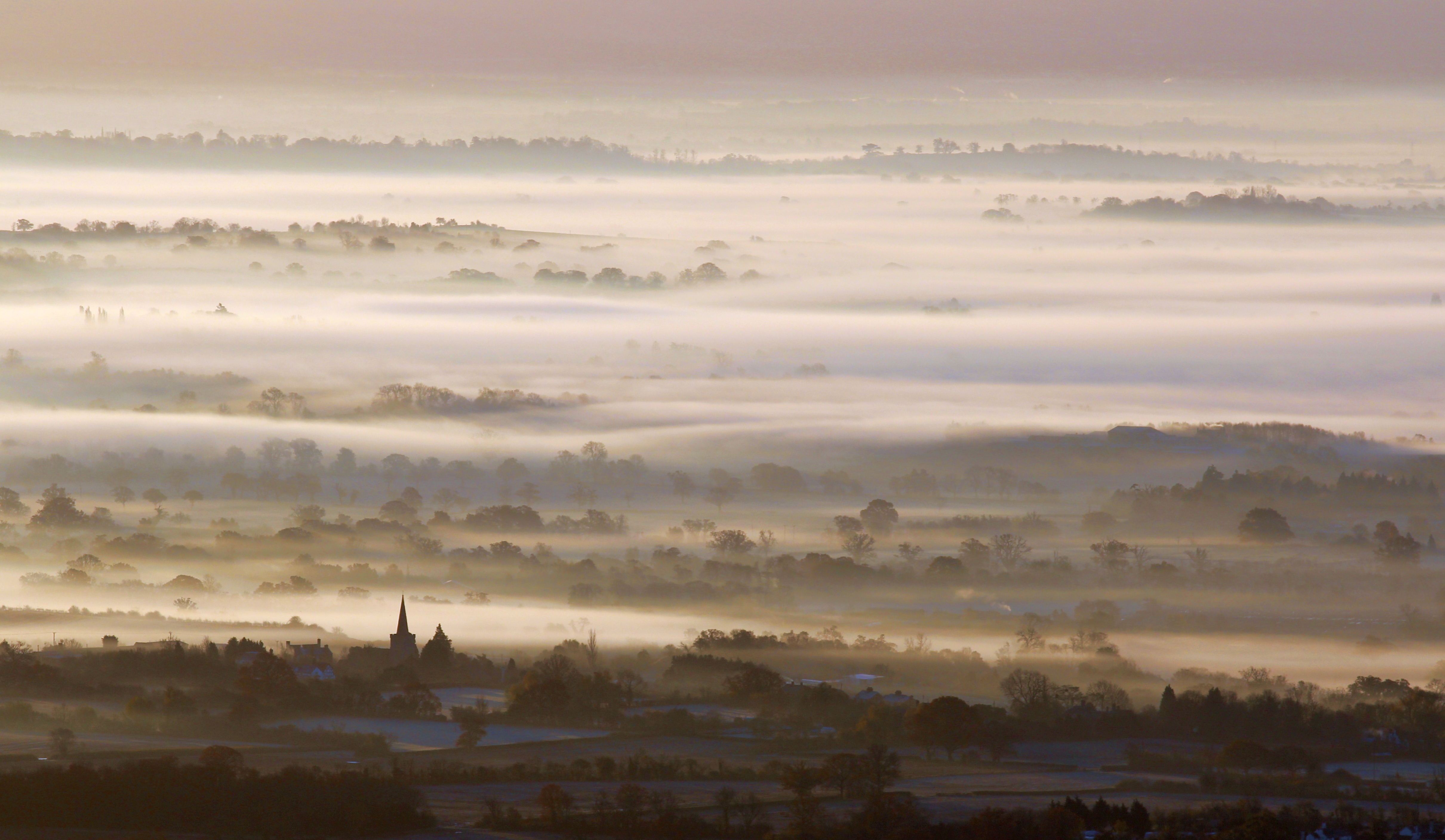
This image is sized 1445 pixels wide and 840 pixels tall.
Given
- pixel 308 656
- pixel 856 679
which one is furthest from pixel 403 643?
pixel 856 679

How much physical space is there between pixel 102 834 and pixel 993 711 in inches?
2520

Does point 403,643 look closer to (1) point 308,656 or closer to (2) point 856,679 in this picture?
(1) point 308,656

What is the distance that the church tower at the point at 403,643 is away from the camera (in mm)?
164375

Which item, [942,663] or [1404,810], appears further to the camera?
[942,663]

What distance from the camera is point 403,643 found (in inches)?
6708

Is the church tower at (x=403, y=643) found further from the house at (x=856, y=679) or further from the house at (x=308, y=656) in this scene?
the house at (x=856, y=679)

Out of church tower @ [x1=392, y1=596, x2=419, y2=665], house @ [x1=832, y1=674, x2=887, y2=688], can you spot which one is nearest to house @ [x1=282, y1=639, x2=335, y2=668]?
church tower @ [x1=392, y1=596, x2=419, y2=665]

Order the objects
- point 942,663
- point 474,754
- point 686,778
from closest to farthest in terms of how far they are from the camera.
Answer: point 686,778, point 474,754, point 942,663

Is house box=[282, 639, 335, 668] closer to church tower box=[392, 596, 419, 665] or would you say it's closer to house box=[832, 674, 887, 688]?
church tower box=[392, 596, 419, 665]

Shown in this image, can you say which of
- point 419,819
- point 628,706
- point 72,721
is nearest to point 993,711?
point 628,706

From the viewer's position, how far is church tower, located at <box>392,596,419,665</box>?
16438 cm

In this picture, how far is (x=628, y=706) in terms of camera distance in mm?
145500

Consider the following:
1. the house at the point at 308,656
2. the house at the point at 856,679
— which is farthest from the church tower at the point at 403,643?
the house at the point at 856,679

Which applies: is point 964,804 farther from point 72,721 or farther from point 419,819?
point 72,721
